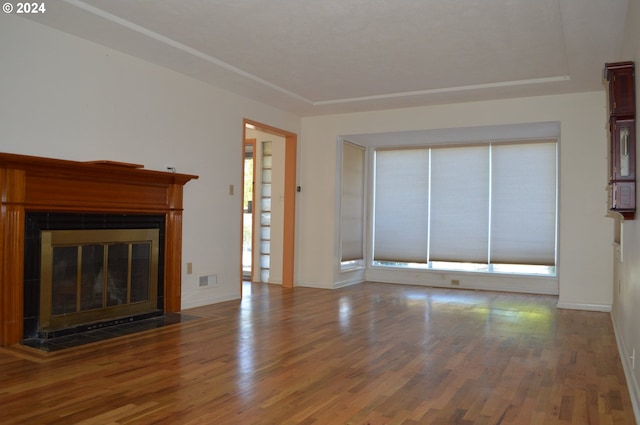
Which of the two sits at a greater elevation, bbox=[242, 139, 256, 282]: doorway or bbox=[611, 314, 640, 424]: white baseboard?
bbox=[242, 139, 256, 282]: doorway

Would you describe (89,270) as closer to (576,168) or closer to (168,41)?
(168,41)

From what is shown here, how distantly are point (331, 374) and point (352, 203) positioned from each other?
17.2 ft

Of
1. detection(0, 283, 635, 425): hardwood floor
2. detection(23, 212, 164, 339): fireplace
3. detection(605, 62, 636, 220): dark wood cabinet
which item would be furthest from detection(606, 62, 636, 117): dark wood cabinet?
detection(23, 212, 164, 339): fireplace

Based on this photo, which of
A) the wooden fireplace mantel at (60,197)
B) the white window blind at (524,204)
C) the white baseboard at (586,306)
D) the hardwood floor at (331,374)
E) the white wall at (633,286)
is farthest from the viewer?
the white window blind at (524,204)

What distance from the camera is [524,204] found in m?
7.66

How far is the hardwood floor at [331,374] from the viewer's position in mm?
2688

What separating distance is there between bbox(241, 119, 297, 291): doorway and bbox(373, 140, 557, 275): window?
5.71 ft

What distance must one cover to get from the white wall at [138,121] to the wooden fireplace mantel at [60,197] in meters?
0.29

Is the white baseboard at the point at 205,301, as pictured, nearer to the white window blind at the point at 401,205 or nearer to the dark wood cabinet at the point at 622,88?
the white window blind at the point at 401,205

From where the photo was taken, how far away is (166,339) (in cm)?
427

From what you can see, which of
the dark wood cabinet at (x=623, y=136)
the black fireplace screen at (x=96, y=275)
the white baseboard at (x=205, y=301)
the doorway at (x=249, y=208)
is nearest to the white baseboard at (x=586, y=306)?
the dark wood cabinet at (x=623, y=136)

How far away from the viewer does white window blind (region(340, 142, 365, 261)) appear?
819cm

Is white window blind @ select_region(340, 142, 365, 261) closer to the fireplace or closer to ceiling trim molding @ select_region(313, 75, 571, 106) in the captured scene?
ceiling trim molding @ select_region(313, 75, 571, 106)

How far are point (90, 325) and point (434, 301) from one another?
423 centimetres
